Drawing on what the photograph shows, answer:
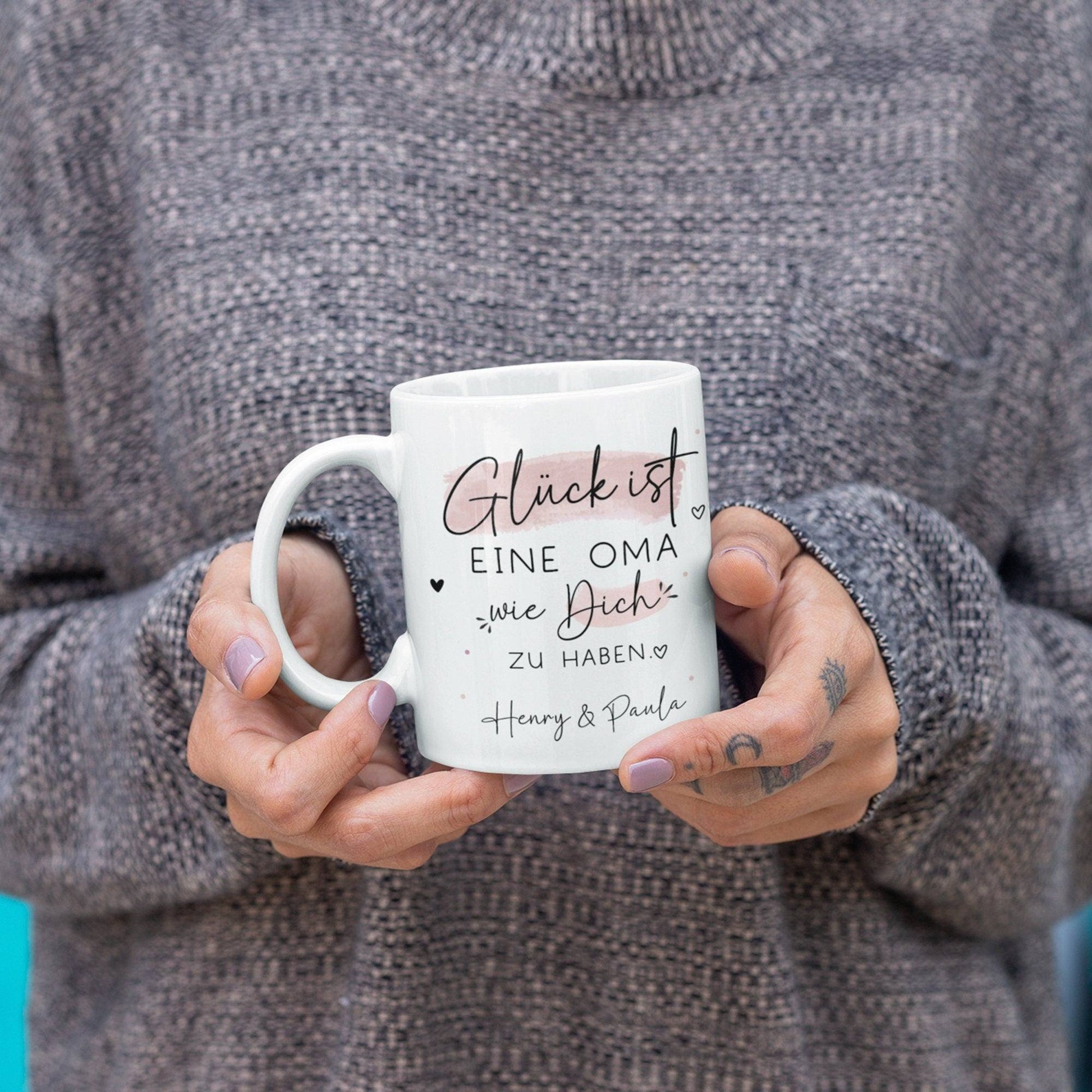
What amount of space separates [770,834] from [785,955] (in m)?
0.15

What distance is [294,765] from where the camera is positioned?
462 millimetres

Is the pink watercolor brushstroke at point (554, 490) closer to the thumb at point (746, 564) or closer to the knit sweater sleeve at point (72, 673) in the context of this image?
the thumb at point (746, 564)

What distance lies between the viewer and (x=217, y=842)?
648mm

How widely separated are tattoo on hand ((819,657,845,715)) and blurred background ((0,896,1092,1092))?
4.01ft

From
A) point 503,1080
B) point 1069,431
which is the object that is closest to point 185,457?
point 503,1080

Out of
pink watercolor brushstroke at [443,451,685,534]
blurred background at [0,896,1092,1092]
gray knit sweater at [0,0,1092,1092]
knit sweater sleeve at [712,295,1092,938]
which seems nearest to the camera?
pink watercolor brushstroke at [443,451,685,534]

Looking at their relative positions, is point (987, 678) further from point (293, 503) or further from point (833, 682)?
point (293, 503)

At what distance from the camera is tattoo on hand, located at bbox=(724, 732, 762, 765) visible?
454 millimetres

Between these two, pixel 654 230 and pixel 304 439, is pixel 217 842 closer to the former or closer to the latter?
pixel 304 439

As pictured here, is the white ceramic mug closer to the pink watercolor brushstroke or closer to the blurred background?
the pink watercolor brushstroke

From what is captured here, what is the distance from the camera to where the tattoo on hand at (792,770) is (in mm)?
493

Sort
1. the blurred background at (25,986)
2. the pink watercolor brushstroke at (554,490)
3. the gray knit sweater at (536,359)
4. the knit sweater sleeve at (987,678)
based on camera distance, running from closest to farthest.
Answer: the pink watercolor brushstroke at (554,490)
the knit sweater sleeve at (987,678)
the gray knit sweater at (536,359)
the blurred background at (25,986)

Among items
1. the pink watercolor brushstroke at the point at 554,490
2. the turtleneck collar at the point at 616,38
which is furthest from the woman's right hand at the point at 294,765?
the turtleneck collar at the point at 616,38

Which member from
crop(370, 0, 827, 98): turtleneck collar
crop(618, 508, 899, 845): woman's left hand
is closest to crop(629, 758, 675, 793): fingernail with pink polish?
crop(618, 508, 899, 845): woman's left hand
